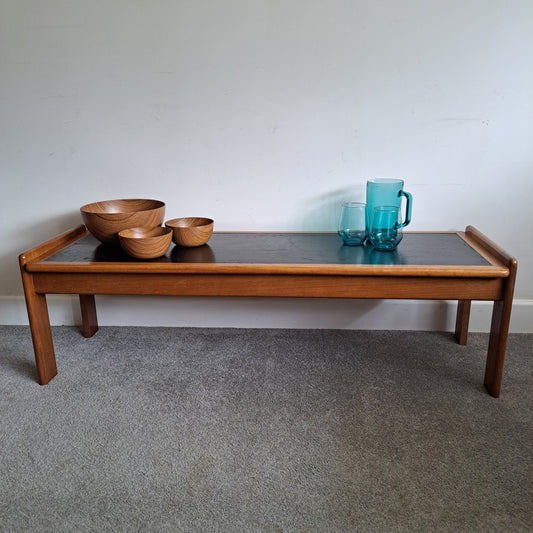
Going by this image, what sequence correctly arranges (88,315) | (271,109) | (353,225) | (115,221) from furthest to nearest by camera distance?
(88,315)
(271,109)
(353,225)
(115,221)

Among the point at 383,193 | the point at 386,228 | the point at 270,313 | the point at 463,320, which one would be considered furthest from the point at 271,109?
the point at 463,320

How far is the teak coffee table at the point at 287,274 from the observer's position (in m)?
1.61

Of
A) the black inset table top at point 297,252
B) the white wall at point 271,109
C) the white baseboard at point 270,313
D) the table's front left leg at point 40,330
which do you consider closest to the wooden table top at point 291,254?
the black inset table top at point 297,252

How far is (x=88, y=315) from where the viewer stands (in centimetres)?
219

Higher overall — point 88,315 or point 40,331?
point 40,331

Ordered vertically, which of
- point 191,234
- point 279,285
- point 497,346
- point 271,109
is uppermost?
point 271,109

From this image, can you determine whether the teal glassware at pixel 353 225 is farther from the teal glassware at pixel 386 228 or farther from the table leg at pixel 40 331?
the table leg at pixel 40 331

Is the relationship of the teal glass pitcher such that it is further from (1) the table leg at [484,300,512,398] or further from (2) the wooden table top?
(1) the table leg at [484,300,512,398]

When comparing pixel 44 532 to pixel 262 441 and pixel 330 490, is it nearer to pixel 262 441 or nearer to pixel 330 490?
pixel 262 441

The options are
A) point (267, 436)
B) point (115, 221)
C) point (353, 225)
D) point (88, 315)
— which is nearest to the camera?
point (267, 436)

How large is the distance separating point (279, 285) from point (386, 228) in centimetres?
47

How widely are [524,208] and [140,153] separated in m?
1.62

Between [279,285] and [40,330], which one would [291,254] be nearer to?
[279,285]

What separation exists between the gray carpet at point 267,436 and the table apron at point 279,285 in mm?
372
